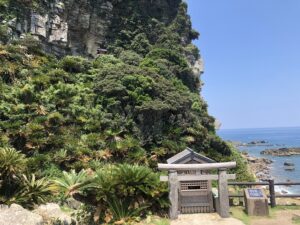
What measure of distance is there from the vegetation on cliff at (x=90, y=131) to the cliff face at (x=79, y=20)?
11.2 feet

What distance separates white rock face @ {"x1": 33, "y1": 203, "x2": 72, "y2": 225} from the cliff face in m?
22.6

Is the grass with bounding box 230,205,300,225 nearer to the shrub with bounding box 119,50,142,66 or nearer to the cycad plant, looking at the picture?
the cycad plant

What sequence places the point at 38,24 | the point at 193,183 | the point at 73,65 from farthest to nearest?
the point at 38,24 < the point at 73,65 < the point at 193,183

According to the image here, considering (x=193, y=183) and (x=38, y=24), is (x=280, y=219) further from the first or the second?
(x=38, y=24)

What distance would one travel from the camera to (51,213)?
8859mm

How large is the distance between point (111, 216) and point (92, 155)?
785cm

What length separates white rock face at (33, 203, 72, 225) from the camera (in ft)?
28.3

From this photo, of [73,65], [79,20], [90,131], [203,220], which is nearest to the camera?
[203,220]

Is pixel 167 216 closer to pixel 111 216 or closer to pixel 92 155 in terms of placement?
pixel 111 216

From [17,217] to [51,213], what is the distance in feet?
3.95

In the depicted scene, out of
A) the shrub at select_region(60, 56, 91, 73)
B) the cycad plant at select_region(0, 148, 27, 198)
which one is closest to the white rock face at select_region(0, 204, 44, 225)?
the cycad plant at select_region(0, 148, 27, 198)

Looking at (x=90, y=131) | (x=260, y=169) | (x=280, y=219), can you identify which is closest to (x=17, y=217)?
(x=280, y=219)

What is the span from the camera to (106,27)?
3800 centimetres

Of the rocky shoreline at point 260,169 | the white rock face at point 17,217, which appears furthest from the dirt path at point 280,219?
the rocky shoreline at point 260,169
